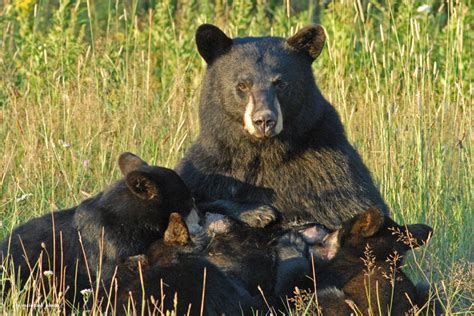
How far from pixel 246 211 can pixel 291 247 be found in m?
0.38

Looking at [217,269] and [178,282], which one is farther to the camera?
[217,269]

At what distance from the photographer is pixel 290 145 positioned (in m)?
6.53

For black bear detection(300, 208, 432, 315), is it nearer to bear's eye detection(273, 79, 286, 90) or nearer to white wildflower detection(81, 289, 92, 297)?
bear's eye detection(273, 79, 286, 90)

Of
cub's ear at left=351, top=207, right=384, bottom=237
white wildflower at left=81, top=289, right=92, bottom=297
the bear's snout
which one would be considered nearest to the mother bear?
the bear's snout

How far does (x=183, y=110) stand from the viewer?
31.8 feet

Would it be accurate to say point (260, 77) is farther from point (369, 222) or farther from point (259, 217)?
point (369, 222)

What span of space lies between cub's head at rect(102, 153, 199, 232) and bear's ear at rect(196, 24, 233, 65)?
1.02 meters

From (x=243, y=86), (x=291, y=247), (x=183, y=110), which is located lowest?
(x=291, y=247)

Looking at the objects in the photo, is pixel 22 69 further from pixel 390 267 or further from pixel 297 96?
pixel 390 267

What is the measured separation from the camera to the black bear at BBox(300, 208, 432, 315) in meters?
5.34

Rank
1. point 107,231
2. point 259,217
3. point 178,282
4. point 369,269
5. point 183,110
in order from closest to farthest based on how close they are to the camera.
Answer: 1. point 178,282
2. point 369,269
3. point 107,231
4. point 259,217
5. point 183,110

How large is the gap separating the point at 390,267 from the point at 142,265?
123cm

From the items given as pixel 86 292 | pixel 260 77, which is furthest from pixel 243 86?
pixel 86 292

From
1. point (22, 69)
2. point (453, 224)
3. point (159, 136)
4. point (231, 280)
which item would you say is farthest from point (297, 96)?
point (22, 69)
